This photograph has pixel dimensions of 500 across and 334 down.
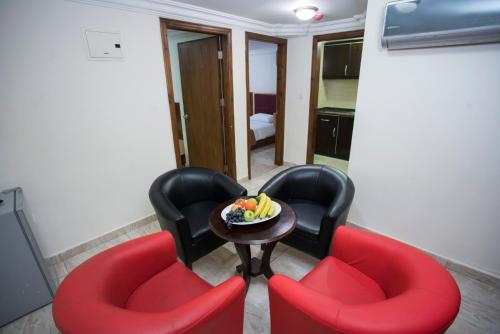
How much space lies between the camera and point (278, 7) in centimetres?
267

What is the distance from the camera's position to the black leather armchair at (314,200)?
5.99ft

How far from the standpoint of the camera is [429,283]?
102 cm

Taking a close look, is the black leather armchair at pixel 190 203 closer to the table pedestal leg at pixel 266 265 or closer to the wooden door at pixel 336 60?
the table pedestal leg at pixel 266 265

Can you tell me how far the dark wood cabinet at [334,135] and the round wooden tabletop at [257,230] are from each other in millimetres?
2862

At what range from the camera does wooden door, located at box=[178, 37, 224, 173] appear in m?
3.29

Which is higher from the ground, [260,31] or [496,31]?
[260,31]

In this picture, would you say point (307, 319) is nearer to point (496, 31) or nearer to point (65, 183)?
→ point (496, 31)

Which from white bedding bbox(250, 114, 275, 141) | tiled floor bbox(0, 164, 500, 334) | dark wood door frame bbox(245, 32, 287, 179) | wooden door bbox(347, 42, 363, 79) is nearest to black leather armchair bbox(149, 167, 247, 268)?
tiled floor bbox(0, 164, 500, 334)

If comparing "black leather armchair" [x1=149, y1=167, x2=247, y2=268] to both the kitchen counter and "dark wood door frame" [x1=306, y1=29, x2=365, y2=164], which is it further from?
the kitchen counter

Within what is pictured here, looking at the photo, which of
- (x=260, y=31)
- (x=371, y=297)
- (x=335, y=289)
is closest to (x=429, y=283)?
(x=371, y=297)

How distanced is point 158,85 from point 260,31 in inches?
67.3

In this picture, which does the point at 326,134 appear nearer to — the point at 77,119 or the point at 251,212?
the point at 251,212

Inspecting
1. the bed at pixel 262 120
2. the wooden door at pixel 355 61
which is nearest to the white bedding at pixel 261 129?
the bed at pixel 262 120

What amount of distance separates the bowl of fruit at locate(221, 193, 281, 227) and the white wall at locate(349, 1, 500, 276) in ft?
3.79
